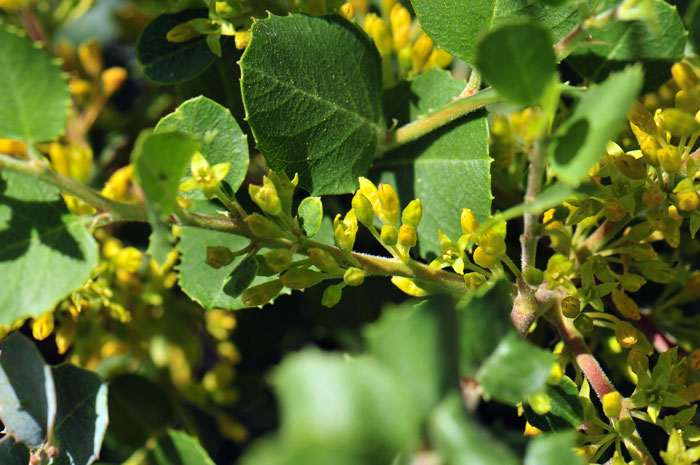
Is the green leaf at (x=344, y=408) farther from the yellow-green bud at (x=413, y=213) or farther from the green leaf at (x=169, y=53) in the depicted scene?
A: the green leaf at (x=169, y=53)

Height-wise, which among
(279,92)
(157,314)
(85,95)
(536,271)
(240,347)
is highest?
(279,92)

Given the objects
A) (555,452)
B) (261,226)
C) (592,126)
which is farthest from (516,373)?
(261,226)

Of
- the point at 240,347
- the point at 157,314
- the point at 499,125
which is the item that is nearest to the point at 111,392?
the point at 157,314

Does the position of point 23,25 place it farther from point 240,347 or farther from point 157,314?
point 240,347

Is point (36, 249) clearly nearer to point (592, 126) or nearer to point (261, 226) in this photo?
point (261, 226)

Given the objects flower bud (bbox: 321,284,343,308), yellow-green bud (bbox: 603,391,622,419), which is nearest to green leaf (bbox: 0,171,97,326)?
flower bud (bbox: 321,284,343,308)

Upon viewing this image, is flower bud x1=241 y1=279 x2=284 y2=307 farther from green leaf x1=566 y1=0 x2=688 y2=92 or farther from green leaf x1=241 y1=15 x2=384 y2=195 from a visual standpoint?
green leaf x1=566 y1=0 x2=688 y2=92
